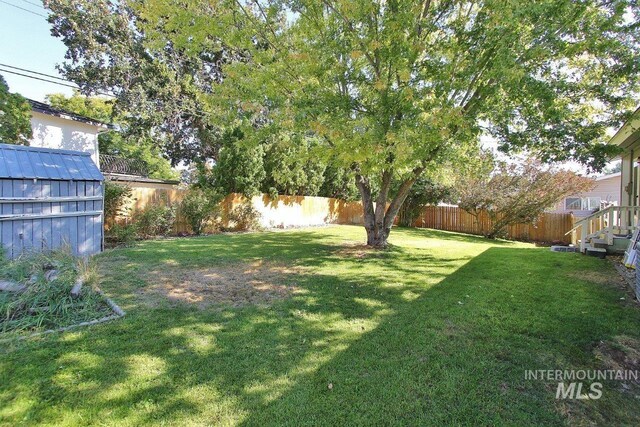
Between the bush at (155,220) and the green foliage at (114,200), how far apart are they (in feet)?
1.87

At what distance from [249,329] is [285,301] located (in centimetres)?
110

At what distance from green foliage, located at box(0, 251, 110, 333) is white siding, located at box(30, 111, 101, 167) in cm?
1081

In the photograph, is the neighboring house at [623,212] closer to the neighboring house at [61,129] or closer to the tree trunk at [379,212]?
the tree trunk at [379,212]

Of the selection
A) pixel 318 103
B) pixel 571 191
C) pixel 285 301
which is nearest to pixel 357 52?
pixel 318 103

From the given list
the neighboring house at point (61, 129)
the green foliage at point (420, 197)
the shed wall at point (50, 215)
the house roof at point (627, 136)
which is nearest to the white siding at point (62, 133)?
the neighboring house at point (61, 129)

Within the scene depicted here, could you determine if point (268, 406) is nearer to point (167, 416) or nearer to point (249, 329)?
point (167, 416)

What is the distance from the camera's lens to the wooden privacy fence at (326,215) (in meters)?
12.6

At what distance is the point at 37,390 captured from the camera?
261 centimetres

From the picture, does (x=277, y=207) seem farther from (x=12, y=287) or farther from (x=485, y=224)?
(x=12, y=287)

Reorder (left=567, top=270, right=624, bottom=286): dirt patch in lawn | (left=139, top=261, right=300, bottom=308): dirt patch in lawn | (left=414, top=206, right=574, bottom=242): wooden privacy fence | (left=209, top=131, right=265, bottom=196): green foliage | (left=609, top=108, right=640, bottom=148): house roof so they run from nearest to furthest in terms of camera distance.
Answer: (left=139, top=261, right=300, bottom=308): dirt patch in lawn, (left=567, top=270, right=624, bottom=286): dirt patch in lawn, (left=609, top=108, right=640, bottom=148): house roof, (left=209, top=131, right=265, bottom=196): green foliage, (left=414, top=206, right=574, bottom=242): wooden privacy fence

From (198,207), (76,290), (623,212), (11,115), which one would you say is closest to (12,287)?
(76,290)

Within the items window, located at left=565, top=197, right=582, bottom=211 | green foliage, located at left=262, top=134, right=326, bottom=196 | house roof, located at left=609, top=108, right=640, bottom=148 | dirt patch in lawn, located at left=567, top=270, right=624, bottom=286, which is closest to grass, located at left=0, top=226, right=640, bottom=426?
dirt patch in lawn, located at left=567, top=270, right=624, bottom=286

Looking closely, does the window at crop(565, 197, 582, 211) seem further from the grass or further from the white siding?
the white siding

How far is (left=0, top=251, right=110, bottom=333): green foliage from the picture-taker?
12.3ft
